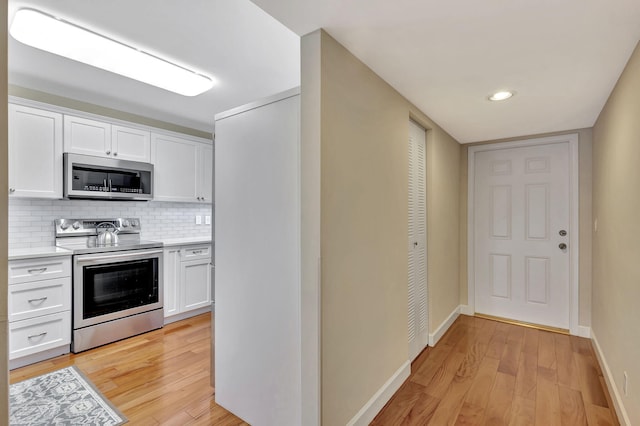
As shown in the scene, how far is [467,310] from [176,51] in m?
4.03

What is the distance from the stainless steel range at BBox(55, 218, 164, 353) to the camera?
281 cm

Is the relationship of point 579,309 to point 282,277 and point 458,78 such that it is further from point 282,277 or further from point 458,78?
point 282,277

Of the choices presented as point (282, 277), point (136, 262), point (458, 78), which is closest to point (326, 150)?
point (282, 277)

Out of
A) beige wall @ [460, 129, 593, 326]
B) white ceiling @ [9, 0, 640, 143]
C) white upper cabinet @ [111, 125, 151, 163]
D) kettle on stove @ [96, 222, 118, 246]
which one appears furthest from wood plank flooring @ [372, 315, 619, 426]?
white upper cabinet @ [111, 125, 151, 163]

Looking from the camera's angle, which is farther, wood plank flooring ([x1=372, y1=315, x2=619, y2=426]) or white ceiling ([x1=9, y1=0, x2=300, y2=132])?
wood plank flooring ([x1=372, y1=315, x2=619, y2=426])

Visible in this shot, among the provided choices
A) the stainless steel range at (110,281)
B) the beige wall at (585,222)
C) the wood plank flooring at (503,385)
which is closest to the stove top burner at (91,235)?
the stainless steel range at (110,281)

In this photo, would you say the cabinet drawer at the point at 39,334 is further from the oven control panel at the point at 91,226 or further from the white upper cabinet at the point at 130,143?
the white upper cabinet at the point at 130,143

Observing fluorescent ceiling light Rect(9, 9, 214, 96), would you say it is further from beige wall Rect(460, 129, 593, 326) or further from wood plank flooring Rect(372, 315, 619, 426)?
beige wall Rect(460, 129, 593, 326)

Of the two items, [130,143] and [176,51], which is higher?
[176,51]

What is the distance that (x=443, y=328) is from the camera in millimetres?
3230

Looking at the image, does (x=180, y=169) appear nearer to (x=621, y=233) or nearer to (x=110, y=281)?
(x=110, y=281)

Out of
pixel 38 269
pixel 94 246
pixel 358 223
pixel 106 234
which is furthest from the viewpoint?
pixel 106 234

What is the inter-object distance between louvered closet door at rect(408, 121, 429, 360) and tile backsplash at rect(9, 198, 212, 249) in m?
3.02

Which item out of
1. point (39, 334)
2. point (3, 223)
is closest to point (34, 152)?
point (39, 334)
